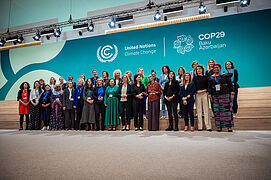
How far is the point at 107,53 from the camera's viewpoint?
7.55 m

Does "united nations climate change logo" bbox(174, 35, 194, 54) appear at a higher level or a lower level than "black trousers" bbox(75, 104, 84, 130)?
higher

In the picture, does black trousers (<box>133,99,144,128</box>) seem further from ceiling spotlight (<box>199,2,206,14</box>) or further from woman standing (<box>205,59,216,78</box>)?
ceiling spotlight (<box>199,2,206,14</box>)

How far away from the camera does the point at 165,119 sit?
443 cm

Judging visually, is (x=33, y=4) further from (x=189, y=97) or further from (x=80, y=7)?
(x=189, y=97)

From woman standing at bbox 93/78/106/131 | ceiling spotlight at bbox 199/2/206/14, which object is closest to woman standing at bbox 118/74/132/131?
woman standing at bbox 93/78/106/131

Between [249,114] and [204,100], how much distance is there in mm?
1397

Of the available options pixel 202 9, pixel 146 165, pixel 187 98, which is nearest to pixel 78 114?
pixel 187 98

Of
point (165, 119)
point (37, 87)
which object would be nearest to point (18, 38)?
point (37, 87)

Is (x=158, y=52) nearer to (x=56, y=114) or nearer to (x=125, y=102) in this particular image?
(x=125, y=102)

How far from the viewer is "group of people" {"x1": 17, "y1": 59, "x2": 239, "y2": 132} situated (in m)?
3.67

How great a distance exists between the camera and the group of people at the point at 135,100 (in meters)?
3.67

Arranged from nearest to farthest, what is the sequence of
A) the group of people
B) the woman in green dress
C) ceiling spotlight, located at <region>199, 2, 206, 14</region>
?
the group of people → the woman in green dress → ceiling spotlight, located at <region>199, 2, 206, 14</region>

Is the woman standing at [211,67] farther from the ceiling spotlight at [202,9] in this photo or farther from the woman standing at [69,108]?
the woman standing at [69,108]

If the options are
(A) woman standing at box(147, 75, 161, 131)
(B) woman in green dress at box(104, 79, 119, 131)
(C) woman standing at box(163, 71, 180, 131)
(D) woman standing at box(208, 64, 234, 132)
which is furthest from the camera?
(B) woman in green dress at box(104, 79, 119, 131)
